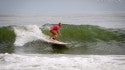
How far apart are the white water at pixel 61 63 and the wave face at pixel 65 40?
462cm

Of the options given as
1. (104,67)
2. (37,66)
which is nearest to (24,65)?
(37,66)

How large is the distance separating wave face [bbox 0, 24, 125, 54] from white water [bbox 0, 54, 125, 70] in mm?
4623

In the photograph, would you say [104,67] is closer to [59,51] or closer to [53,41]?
[59,51]

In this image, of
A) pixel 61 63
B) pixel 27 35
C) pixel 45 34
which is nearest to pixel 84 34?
pixel 45 34

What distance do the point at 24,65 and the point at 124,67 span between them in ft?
13.5

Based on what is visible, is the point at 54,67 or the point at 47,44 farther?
the point at 47,44

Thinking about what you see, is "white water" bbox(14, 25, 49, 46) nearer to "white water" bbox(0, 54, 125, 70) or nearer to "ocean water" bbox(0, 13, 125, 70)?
"ocean water" bbox(0, 13, 125, 70)

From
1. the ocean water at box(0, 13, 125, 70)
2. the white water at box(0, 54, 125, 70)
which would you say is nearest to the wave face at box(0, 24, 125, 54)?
the ocean water at box(0, 13, 125, 70)

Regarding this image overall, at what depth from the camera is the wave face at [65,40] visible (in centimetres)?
2003

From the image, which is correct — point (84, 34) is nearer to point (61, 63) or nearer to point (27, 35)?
point (27, 35)

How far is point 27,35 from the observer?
22859 millimetres

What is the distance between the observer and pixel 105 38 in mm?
25516

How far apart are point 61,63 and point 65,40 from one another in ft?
35.1

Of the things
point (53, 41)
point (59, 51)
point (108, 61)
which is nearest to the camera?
point (108, 61)
